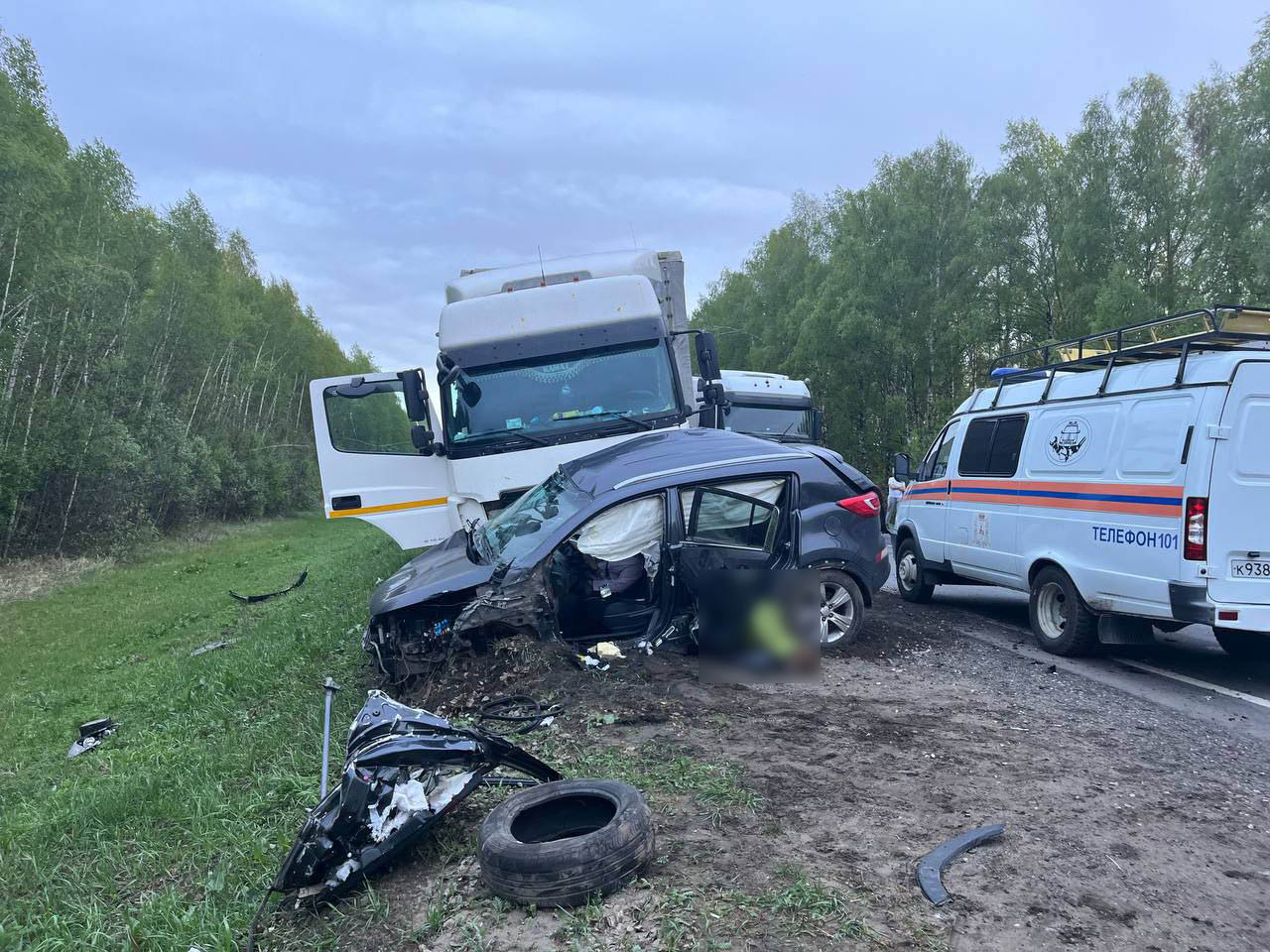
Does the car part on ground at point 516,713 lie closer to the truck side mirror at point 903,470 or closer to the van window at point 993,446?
the van window at point 993,446

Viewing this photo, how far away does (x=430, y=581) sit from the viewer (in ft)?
17.3

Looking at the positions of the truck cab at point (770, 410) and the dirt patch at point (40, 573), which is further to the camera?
the truck cab at point (770, 410)

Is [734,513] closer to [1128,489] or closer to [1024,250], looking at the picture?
[1128,489]

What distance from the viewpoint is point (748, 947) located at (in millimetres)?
2424

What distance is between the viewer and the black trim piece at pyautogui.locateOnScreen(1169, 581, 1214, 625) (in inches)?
208

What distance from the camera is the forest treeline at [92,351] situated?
16938mm

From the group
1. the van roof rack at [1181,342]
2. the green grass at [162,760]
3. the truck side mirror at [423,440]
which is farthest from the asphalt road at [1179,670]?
the truck side mirror at [423,440]

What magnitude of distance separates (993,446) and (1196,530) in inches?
99.0

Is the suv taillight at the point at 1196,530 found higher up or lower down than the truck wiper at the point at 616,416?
lower down

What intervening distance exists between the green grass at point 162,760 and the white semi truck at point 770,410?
7.29 meters

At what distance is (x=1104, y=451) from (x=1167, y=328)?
604 inches

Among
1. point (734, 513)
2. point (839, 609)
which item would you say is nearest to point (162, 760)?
point (734, 513)

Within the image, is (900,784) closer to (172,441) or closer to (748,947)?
(748,947)

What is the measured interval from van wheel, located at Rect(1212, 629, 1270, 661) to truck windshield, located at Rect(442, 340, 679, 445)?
4958mm
